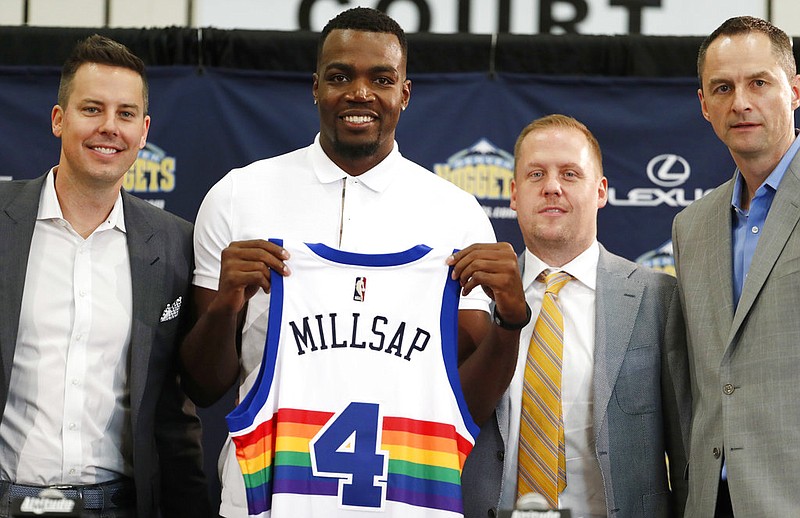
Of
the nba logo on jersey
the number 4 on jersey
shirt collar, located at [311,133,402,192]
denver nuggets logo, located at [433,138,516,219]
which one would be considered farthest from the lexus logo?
the number 4 on jersey

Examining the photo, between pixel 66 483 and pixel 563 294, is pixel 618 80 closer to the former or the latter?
pixel 563 294

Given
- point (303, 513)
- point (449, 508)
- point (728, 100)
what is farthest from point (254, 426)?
point (728, 100)

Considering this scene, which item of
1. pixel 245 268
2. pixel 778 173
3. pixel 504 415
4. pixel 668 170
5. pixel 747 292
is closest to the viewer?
pixel 245 268

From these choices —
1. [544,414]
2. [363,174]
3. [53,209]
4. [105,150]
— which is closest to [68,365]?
[53,209]

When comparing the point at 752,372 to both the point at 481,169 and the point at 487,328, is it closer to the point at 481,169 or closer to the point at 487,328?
the point at 487,328

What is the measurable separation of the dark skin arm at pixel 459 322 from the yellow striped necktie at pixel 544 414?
16 centimetres

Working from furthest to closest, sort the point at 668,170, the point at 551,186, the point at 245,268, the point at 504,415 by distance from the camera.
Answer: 1. the point at 668,170
2. the point at 551,186
3. the point at 504,415
4. the point at 245,268

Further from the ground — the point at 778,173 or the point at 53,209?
the point at 778,173

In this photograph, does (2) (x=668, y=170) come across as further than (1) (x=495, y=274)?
Yes

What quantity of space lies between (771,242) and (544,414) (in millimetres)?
756

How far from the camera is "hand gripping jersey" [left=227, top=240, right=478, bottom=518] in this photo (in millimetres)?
2320

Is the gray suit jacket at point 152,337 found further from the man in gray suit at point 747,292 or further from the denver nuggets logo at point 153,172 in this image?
the man in gray suit at point 747,292

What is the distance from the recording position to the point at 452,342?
2.36 meters

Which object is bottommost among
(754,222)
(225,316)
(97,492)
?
(97,492)
